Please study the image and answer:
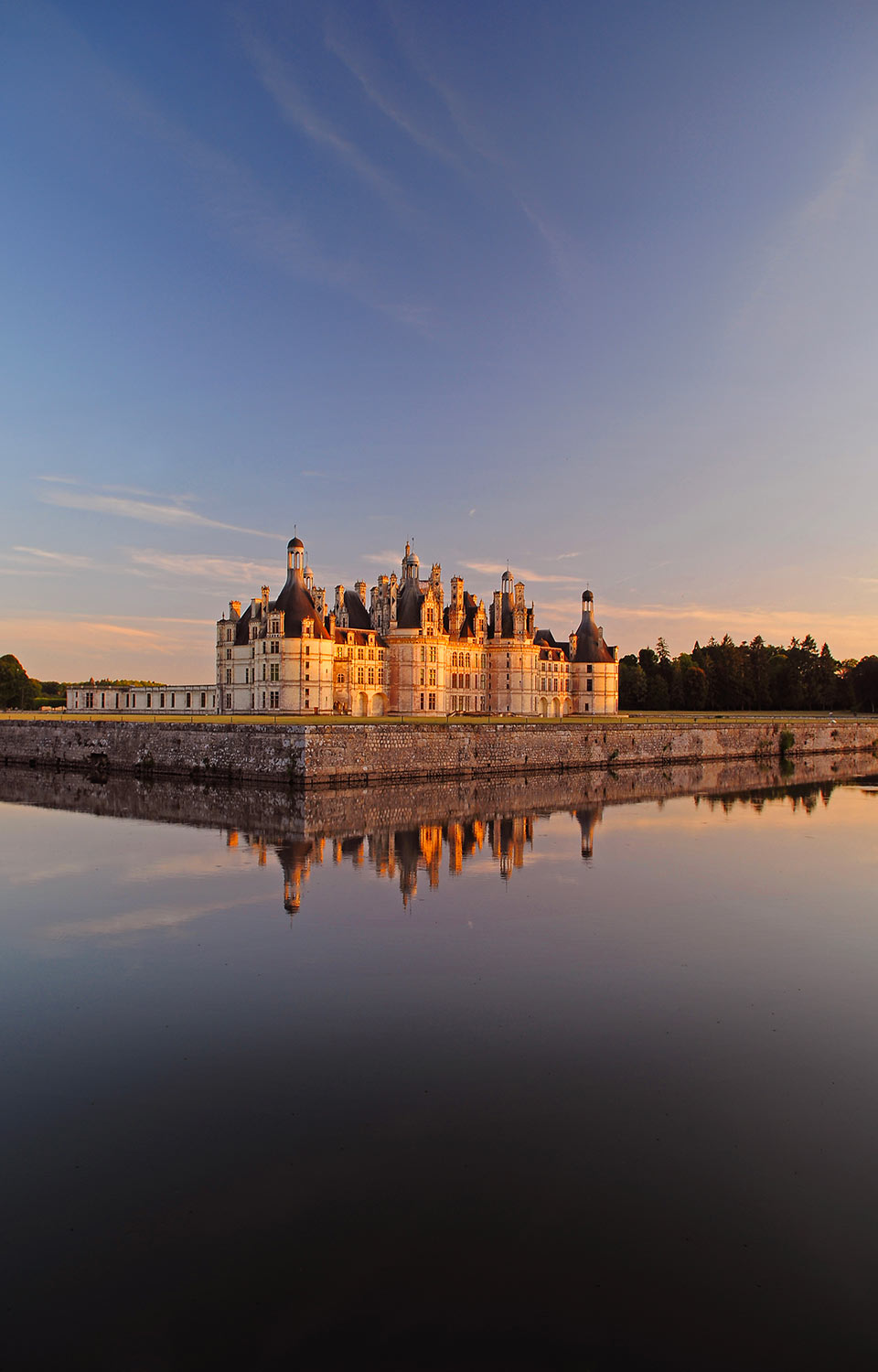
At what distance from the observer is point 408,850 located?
18625 millimetres

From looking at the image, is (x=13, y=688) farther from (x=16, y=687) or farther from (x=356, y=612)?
(x=356, y=612)

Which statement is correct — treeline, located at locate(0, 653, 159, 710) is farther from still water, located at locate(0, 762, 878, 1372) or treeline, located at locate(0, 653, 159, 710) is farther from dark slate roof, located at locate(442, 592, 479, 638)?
still water, located at locate(0, 762, 878, 1372)

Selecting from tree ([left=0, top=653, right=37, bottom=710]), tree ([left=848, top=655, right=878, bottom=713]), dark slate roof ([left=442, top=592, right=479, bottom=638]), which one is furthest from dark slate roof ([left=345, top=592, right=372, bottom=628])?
tree ([left=848, top=655, right=878, bottom=713])

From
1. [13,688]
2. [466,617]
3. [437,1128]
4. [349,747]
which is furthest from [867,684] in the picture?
[437,1128]

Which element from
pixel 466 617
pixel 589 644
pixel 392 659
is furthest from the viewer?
pixel 589 644

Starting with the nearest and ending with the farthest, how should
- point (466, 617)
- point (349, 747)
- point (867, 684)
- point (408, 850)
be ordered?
1. point (408, 850)
2. point (349, 747)
3. point (466, 617)
4. point (867, 684)

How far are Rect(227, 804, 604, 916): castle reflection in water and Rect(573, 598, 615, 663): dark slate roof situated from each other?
4969 centimetres

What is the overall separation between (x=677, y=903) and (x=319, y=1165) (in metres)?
9.51

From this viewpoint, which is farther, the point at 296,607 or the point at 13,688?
the point at 13,688

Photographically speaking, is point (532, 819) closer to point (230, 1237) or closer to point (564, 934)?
point (564, 934)

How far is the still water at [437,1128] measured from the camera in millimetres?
4773

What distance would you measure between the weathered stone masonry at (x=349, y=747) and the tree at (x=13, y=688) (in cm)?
3232

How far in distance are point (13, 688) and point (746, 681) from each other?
71.3m

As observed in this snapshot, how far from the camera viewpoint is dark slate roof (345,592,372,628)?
58.8 metres
